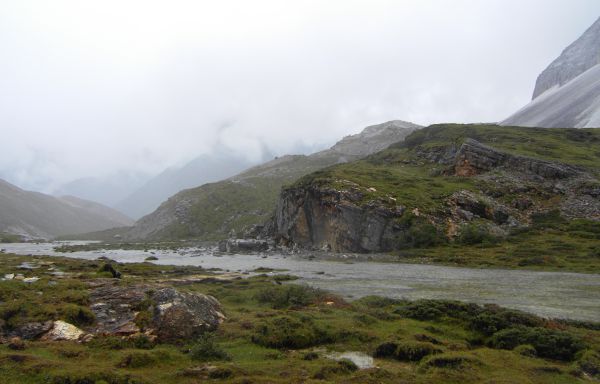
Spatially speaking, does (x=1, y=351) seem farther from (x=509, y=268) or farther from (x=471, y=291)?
(x=509, y=268)

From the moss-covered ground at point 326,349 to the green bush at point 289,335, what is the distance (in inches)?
2.4

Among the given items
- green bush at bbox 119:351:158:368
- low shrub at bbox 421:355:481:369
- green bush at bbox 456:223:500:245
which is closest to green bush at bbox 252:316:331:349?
green bush at bbox 119:351:158:368

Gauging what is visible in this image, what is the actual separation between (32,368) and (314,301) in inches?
879

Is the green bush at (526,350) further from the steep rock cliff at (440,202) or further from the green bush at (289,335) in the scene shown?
the steep rock cliff at (440,202)

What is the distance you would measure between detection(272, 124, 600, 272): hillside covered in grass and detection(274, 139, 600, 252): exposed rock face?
0.21 metres

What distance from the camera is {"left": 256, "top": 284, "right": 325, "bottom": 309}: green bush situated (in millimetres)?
36219

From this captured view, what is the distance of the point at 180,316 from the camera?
24812 mm

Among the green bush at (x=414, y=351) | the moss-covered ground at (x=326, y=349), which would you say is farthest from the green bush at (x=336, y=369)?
the green bush at (x=414, y=351)

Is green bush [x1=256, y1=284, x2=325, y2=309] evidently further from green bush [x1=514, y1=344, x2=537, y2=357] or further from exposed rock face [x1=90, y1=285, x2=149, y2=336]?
green bush [x1=514, y1=344, x2=537, y2=357]

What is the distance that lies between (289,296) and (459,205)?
6582 cm

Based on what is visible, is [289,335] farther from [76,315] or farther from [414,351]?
[76,315]

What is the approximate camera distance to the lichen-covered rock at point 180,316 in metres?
24.0

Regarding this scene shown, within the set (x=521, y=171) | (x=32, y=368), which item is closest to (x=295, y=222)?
(x=521, y=171)

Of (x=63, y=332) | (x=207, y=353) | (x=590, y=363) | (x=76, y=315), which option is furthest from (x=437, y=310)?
(x=63, y=332)
